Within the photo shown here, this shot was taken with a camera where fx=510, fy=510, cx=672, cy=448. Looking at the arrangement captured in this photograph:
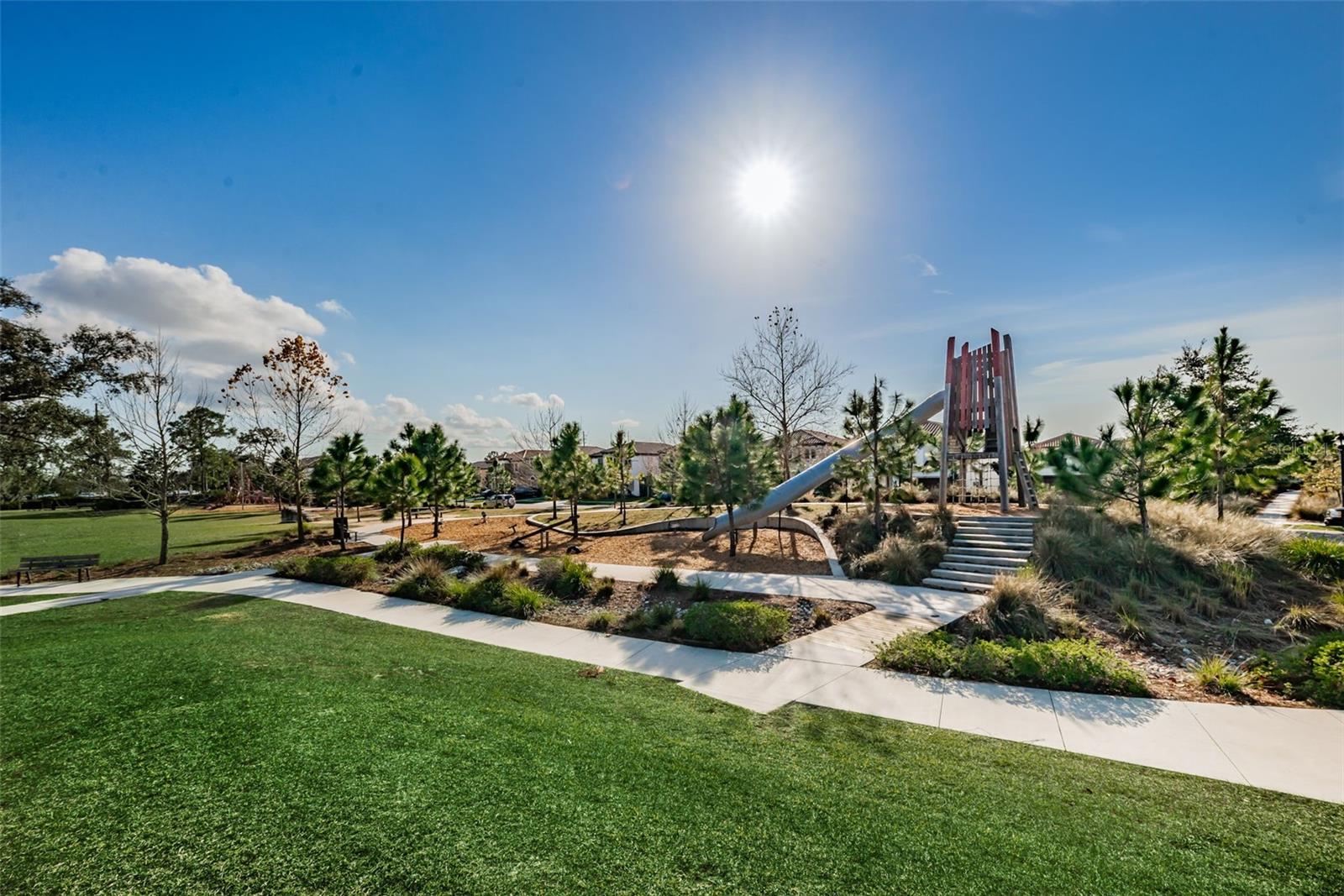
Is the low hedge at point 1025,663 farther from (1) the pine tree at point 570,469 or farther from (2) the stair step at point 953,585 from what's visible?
(1) the pine tree at point 570,469

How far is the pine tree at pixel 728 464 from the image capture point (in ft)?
49.4

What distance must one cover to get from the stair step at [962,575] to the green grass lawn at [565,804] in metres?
7.00

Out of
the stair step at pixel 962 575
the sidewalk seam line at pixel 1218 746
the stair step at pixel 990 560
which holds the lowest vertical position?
the sidewalk seam line at pixel 1218 746

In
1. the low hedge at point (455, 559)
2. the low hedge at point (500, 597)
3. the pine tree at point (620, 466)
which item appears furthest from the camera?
the pine tree at point (620, 466)

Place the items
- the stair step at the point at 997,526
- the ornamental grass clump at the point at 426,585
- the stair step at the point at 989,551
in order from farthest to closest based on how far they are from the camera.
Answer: the stair step at the point at 997,526
the stair step at the point at 989,551
the ornamental grass clump at the point at 426,585

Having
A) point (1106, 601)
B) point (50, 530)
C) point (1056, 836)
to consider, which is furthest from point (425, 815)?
point (50, 530)

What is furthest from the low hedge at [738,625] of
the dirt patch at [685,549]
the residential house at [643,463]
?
the residential house at [643,463]

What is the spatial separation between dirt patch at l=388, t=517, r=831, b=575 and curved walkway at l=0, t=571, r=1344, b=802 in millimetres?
6000

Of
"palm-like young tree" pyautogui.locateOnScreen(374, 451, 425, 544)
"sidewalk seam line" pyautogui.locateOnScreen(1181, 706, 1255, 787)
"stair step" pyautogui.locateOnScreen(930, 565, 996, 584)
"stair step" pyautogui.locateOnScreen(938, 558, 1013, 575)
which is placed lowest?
"sidewalk seam line" pyautogui.locateOnScreen(1181, 706, 1255, 787)

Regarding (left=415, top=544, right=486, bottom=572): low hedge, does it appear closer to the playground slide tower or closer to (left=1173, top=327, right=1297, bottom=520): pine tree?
the playground slide tower

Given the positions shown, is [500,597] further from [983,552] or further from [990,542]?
[990,542]

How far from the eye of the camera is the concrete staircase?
35.6 ft

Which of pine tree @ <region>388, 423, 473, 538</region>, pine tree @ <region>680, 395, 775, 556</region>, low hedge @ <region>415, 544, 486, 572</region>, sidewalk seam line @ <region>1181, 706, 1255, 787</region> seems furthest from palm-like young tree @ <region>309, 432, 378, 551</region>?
sidewalk seam line @ <region>1181, 706, 1255, 787</region>

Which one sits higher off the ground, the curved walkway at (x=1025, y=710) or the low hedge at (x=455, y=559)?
the low hedge at (x=455, y=559)
